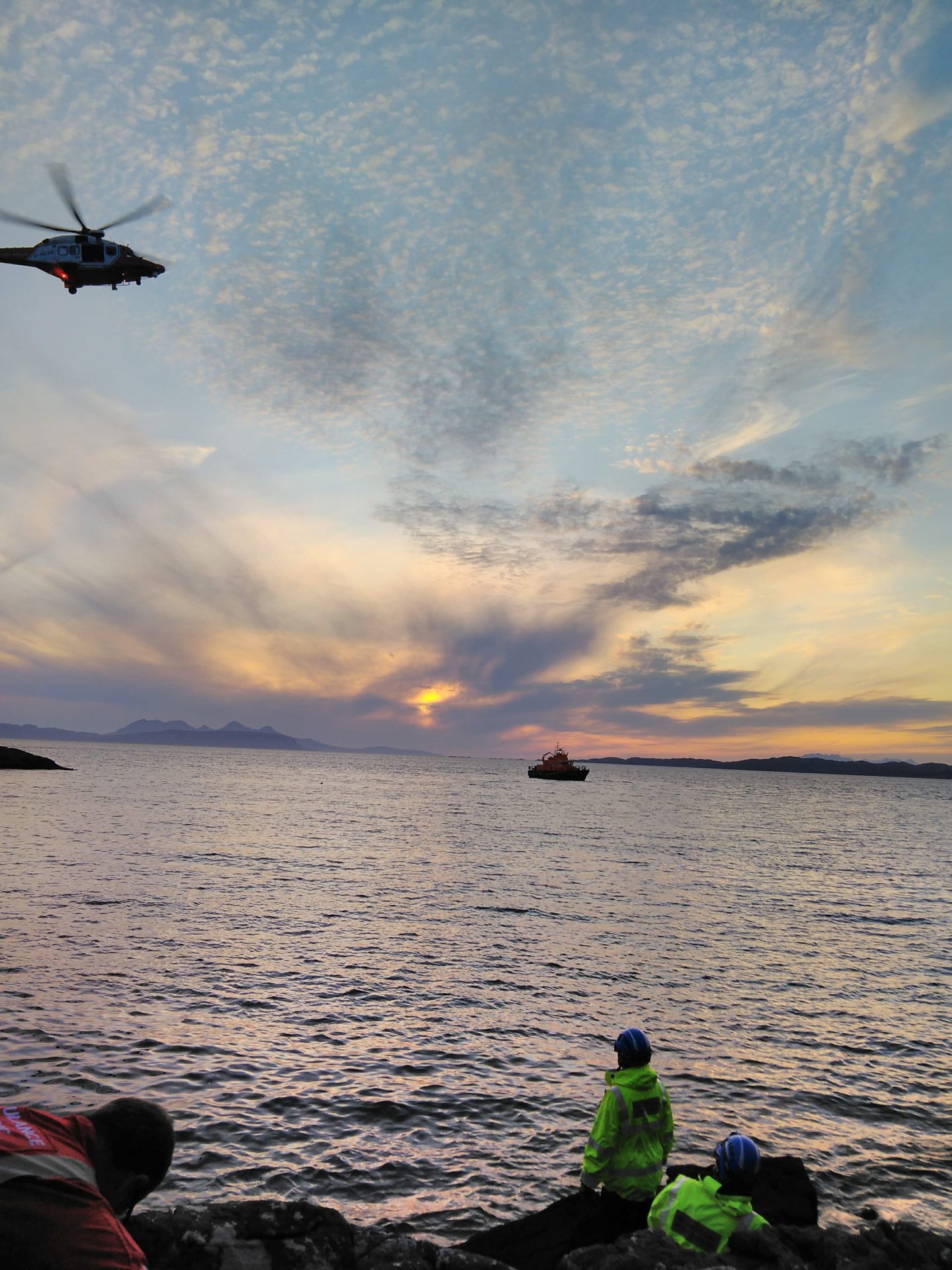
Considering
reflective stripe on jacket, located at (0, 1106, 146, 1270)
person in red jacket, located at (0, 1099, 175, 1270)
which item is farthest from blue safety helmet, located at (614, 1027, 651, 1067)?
reflective stripe on jacket, located at (0, 1106, 146, 1270)

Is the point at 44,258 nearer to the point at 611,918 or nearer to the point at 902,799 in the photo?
the point at 611,918

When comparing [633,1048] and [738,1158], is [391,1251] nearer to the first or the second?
[738,1158]

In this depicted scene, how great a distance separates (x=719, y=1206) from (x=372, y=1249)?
3.28 metres

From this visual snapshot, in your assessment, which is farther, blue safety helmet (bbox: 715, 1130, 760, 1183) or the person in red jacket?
blue safety helmet (bbox: 715, 1130, 760, 1183)

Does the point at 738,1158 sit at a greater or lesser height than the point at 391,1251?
greater

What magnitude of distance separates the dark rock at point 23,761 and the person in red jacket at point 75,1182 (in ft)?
496

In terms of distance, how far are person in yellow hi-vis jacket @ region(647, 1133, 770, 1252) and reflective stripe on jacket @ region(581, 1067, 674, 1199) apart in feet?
3.98

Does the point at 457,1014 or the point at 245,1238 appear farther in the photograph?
the point at 457,1014

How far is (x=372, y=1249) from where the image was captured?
5.89 metres

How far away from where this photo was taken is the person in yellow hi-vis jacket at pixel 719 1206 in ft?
21.6

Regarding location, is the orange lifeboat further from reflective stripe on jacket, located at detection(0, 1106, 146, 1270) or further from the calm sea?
reflective stripe on jacket, located at detection(0, 1106, 146, 1270)

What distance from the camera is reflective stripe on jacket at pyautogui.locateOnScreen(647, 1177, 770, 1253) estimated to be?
22.3ft

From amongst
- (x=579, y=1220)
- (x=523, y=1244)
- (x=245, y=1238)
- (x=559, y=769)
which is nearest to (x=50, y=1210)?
(x=245, y=1238)

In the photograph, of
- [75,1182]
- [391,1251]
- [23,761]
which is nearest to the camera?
[75,1182]
